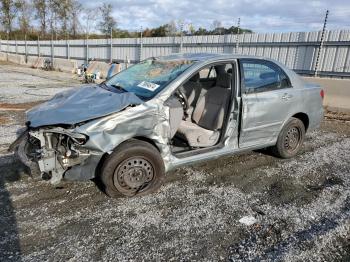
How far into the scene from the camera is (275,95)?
4402 mm

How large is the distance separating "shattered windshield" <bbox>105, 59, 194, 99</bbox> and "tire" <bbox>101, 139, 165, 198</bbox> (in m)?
0.66

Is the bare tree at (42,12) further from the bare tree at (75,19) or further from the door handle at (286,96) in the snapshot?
the door handle at (286,96)

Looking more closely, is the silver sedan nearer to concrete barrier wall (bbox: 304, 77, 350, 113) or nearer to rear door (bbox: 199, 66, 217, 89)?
rear door (bbox: 199, 66, 217, 89)

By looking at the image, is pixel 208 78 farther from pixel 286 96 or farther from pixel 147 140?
pixel 147 140

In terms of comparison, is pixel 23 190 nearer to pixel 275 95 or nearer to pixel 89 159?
pixel 89 159

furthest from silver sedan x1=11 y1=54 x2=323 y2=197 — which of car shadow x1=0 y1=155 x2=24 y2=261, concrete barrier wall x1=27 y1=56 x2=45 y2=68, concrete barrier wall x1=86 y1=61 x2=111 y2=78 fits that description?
concrete barrier wall x1=27 y1=56 x2=45 y2=68

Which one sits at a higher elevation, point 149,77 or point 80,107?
point 149,77

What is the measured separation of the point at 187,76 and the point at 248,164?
1910mm

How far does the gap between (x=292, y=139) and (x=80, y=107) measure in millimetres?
3448

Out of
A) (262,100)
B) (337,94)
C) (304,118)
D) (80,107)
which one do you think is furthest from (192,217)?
(337,94)

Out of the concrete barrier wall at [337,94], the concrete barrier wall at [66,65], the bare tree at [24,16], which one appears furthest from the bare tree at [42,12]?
the concrete barrier wall at [337,94]

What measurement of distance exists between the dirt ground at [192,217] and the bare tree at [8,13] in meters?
50.3

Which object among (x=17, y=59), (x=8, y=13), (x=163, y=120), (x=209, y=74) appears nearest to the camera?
(x=163, y=120)

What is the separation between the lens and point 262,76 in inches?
173
